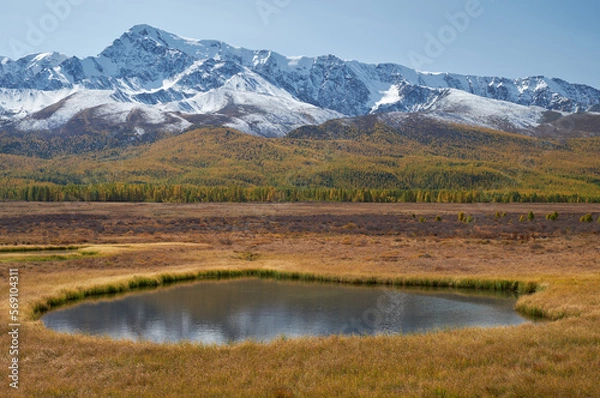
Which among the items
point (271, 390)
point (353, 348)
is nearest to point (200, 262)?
point (353, 348)

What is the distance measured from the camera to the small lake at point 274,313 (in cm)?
3045

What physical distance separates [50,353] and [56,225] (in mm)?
97114

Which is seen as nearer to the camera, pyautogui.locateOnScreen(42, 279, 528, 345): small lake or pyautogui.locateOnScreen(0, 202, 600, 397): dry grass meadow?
pyautogui.locateOnScreen(0, 202, 600, 397): dry grass meadow

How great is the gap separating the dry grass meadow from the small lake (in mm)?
2764

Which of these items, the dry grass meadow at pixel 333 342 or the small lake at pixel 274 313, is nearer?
the dry grass meadow at pixel 333 342

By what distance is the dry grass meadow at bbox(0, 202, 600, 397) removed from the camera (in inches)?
677

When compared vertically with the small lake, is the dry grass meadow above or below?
above

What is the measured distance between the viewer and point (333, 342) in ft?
76.3

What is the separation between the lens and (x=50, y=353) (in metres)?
21.7

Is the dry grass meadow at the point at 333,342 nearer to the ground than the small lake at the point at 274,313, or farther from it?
farther from it

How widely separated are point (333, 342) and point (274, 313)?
12.8m

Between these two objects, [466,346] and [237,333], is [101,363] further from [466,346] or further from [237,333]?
[466,346]

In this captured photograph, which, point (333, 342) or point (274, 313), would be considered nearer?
Result: point (333, 342)

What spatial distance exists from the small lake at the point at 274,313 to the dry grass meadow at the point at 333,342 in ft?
9.07
